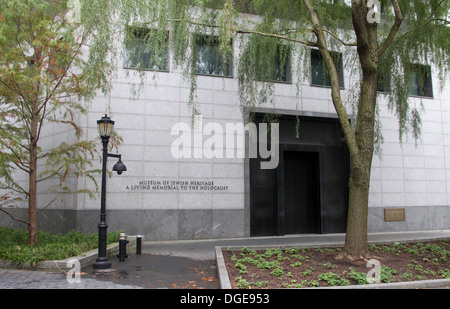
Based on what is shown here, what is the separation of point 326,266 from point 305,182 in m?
8.83

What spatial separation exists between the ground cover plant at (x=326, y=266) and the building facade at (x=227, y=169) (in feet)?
14.8

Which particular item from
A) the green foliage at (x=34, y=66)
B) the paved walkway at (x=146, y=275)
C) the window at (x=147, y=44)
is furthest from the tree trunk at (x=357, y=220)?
the green foliage at (x=34, y=66)

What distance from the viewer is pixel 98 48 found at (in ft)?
28.7

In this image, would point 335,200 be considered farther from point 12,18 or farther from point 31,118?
point 12,18

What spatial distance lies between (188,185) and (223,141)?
2241 millimetres

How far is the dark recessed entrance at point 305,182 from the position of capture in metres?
15.7

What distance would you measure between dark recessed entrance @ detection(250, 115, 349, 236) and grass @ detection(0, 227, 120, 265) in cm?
654

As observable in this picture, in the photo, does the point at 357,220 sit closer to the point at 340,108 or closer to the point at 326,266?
the point at 326,266

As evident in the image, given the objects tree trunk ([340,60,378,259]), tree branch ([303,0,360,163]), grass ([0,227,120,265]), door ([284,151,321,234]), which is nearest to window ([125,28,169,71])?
tree branch ([303,0,360,163])

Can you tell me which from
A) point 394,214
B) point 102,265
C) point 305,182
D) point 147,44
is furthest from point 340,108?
point 394,214

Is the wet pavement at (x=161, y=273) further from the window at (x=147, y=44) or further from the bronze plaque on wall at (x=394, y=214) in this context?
the bronze plaque on wall at (x=394, y=214)

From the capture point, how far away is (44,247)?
31.2 ft

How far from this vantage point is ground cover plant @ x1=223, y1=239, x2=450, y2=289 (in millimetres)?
7129

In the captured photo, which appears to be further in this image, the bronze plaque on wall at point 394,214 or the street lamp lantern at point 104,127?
the bronze plaque on wall at point 394,214
